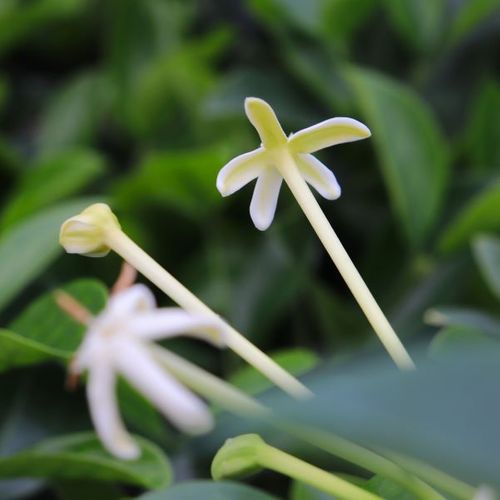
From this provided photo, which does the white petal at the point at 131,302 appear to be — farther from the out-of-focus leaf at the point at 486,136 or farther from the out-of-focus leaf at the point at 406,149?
the out-of-focus leaf at the point at 486,136

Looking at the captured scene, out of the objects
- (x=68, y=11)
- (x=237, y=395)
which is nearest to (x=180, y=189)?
A: (x=68, y=11)

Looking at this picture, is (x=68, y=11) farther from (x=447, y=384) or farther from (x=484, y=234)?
(x=447, y=384)

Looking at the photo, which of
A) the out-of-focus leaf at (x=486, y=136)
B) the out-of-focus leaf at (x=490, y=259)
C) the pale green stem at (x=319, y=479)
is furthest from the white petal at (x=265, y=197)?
the out-of-focus leaf at (x=486, y=136)

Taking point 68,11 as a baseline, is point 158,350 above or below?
below

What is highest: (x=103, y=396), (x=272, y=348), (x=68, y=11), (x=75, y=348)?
(x=68, y=11)

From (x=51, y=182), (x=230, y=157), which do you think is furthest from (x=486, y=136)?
(x=51, y=182)

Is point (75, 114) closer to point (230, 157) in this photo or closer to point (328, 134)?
point (230, 157)
